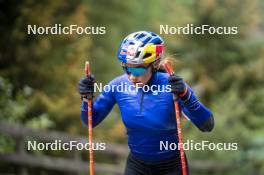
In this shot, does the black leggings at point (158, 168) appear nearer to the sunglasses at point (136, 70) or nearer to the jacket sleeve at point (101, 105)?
the jacket sleeve at point (101, 105)

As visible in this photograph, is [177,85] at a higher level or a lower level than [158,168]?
higher

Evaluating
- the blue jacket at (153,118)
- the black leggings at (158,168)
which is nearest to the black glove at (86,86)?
the blue jacket at (153,118)

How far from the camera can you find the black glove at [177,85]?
4.88 metres

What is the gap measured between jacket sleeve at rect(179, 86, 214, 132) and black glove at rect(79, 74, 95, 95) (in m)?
0.84

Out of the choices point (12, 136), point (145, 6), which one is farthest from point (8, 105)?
point (145, 6)

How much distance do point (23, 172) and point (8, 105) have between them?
189 centimetres

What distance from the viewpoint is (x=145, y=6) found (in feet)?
76.4

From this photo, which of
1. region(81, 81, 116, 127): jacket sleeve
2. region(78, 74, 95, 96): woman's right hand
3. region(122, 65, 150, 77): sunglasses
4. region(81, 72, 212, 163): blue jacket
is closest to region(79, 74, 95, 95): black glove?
region(78, 74, 95, 96): woman's right hand

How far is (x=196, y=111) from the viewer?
196 inches

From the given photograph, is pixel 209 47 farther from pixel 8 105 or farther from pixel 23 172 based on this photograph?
pixel 23 172

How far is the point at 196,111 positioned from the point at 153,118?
1.26ft

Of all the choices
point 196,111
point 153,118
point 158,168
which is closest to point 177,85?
point 196,111

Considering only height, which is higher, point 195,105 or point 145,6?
point 145,6

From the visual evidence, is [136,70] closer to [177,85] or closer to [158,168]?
[177,85]
